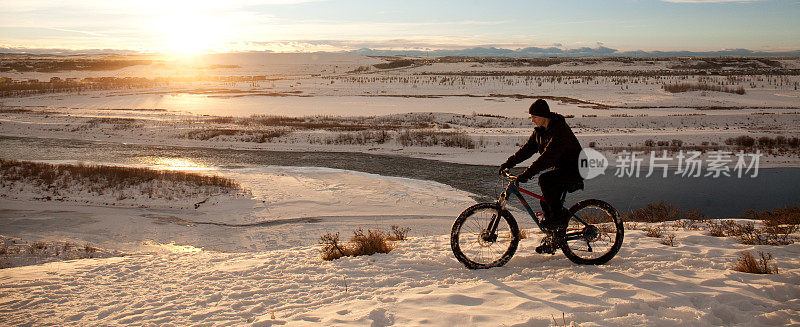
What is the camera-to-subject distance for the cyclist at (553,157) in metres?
5.12

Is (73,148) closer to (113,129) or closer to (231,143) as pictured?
(113,129)

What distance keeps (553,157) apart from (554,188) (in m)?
0.39

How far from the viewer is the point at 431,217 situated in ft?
40.8

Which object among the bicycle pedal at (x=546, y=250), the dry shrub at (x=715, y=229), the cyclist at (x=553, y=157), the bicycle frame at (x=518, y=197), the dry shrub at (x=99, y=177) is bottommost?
the dry shrub at (x=99, y=177)

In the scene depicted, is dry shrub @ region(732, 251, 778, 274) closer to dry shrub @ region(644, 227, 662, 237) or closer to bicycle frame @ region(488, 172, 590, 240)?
bicycle frame @ region(488, 172, 590, 240)

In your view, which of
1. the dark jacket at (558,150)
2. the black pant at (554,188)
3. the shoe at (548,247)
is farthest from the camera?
the shoe at (548,247)

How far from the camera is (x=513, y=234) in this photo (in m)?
5.74

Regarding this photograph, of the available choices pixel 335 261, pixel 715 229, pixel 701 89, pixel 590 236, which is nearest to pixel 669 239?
pixel 715 229

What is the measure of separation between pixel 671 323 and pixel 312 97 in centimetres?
4618

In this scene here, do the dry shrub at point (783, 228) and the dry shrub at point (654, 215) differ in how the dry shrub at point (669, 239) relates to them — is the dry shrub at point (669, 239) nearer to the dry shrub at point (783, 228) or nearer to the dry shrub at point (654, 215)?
the dry shrub at point (783, 228)

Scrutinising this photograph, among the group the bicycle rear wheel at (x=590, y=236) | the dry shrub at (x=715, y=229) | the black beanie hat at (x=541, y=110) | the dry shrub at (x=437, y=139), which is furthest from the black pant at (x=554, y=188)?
the dry shrub at (x=437, y=139)

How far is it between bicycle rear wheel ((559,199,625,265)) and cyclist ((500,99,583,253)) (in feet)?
0.63

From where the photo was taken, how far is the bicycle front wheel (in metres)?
5.62

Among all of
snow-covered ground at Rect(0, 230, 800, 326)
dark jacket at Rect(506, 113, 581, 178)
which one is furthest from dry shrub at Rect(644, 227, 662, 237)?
dark jacket at Rect(506, 113, 581, 178)
